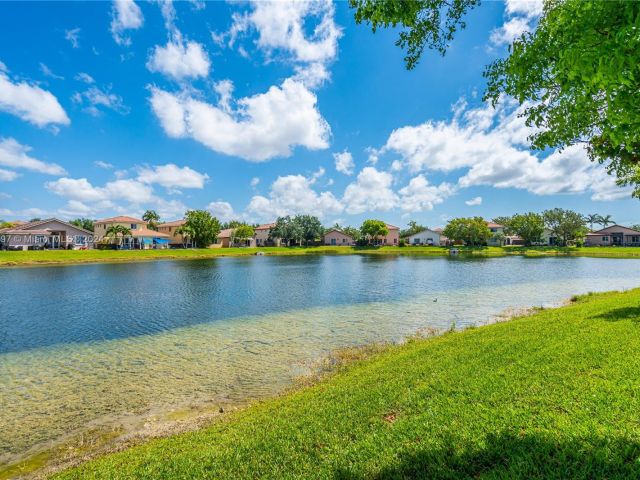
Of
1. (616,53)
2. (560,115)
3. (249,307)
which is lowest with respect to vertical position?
(249,307)

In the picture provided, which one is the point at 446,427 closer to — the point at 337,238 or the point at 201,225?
the point at 201,225

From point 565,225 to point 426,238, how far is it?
44837mm

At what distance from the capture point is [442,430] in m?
5.51

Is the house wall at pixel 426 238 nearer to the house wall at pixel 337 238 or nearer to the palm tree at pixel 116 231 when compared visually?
the house wall at pixel 337 238

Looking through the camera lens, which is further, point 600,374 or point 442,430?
point 600,374

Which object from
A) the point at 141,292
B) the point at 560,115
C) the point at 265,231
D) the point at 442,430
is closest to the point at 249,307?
the point at 141,292

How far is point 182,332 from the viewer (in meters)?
18.0

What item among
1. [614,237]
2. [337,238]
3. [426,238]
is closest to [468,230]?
[426,238]

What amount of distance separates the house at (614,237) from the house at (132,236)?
472ft

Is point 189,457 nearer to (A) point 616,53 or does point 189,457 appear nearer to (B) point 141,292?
(A) point 616,53

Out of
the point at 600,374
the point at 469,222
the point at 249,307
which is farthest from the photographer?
the point at 469,222

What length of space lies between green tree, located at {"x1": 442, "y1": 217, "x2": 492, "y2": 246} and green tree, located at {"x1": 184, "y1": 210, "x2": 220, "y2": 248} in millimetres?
72643

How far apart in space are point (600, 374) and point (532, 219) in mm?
117142

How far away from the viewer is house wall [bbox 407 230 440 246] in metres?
129
